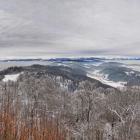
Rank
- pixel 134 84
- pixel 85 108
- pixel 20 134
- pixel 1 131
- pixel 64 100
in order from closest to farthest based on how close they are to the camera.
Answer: pixel 1 131, pixel 20 134, pixel 134 84, pixel 85 108, pixel 64 100

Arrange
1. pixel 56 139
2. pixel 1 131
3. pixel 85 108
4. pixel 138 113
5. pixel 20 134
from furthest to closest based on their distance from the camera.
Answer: pixel 85 108
pixel 138 113
pixel 56 139
pixel 20 134
pixel 1 131

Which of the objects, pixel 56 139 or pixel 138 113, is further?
pixel 138 113

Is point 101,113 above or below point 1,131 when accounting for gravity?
below

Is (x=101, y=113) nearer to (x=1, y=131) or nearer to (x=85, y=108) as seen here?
(x=85, y=108)

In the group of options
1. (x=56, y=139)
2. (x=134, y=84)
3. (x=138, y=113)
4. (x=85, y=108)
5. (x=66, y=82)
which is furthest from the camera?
(x=66, y=82)

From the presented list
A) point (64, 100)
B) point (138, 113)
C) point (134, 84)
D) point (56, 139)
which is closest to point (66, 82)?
point (64, 100)

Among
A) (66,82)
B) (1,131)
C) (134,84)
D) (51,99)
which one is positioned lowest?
(66,82)

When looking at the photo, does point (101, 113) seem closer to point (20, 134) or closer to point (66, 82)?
point (20, 134)

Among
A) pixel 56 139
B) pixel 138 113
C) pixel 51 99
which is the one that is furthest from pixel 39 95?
pixel 56 139

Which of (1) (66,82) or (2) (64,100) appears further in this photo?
(1) (66,82)
